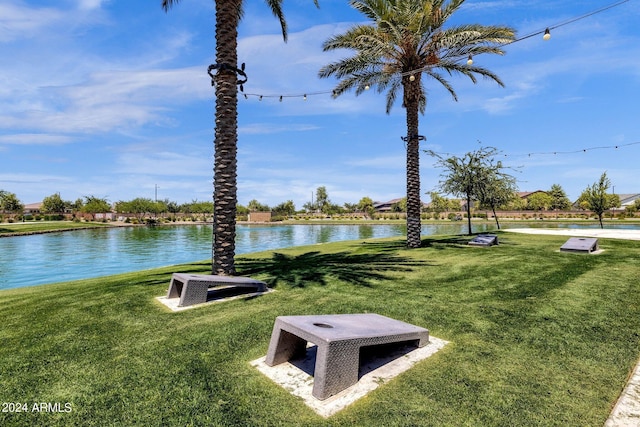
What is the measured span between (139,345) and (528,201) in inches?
3851

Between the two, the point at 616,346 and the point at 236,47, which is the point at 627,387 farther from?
the point at 236,47

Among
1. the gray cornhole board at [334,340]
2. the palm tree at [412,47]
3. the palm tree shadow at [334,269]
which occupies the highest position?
the palm tree at [412,47]

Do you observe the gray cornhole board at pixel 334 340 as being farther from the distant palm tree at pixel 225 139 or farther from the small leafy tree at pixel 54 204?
the small leafy tree at pixel 54 204

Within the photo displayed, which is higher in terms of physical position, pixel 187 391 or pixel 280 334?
pixel 280 334

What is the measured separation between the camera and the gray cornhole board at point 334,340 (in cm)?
301

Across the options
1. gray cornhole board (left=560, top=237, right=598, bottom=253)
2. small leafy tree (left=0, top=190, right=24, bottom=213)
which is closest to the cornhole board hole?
gray cornhole board (left=560, top=237, right=598, bottom=253)

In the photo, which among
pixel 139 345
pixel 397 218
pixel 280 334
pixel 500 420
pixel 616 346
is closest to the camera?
pixel 500 420

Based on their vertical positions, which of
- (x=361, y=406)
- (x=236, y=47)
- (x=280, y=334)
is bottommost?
(x=361, y=406)

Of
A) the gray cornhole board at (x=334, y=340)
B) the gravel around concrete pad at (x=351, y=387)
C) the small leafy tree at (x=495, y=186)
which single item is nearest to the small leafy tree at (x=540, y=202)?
the small leafy tree at (x=495, y=186)

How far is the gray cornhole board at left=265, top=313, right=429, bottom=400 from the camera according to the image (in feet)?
9.87

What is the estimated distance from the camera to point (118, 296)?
669 cm

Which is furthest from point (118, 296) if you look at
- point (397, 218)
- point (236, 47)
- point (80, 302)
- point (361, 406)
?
point (397, 218)

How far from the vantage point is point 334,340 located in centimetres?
300

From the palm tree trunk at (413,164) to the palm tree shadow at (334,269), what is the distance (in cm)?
250
